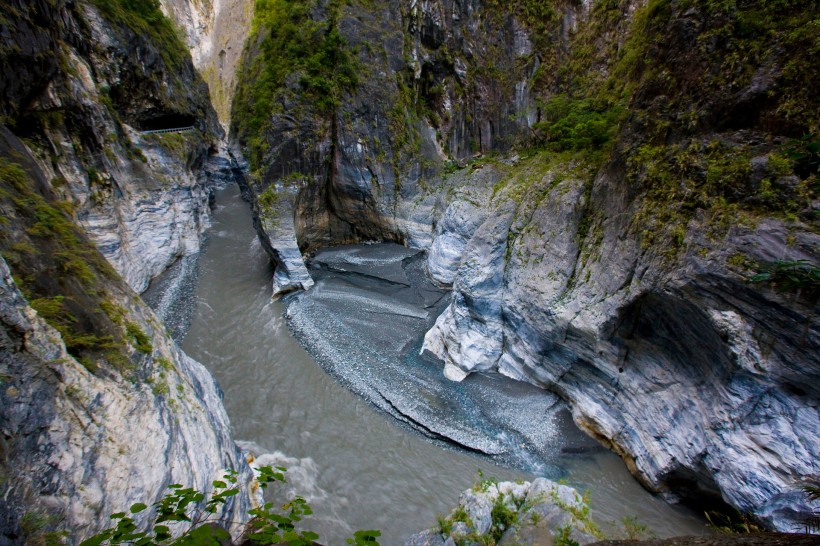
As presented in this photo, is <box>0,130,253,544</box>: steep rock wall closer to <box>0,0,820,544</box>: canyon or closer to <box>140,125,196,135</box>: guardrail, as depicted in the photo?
<box>0,0,820,544</box>: canyon

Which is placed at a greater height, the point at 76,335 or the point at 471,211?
the point at 471,211

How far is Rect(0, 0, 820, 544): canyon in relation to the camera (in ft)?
13.6

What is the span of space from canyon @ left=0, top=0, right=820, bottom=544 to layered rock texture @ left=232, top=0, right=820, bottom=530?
50 millimetres

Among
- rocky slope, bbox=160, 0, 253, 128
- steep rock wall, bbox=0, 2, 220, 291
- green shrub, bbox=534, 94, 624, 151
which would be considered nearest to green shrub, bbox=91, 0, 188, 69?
steep rock wall, bbox=0, 2, 220, 291

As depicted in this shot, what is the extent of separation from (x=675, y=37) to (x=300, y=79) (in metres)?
12.0

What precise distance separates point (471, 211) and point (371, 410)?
7.35m

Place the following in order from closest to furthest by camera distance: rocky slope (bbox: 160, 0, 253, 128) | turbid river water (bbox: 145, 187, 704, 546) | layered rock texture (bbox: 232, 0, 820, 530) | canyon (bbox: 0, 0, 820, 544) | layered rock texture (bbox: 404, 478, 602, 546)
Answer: canyon (bbox: 0, 0, 820, 544), layered rock texture (bbox: 404, 478, 602, 546), layered rock texture (bbox: 232, 0, 820, 530), turbid river water (bbox: 145, 187, 704, 546), rocky slope (bbox: 160, 0, 253, 128)

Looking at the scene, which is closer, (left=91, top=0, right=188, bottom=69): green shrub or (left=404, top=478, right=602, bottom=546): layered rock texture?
(left=404, top=478, right=602, bottom=546): layered rock texture

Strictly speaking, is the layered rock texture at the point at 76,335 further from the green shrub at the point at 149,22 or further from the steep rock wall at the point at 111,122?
the green shrub at the point at 149,22

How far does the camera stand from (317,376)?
9828mm

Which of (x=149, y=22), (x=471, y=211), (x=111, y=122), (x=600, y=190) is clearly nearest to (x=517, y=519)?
(x=600, y=190)

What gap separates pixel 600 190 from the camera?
8430mm

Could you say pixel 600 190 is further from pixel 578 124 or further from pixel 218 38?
pixel 218 38

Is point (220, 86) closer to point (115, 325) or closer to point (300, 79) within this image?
point (300, 79)
